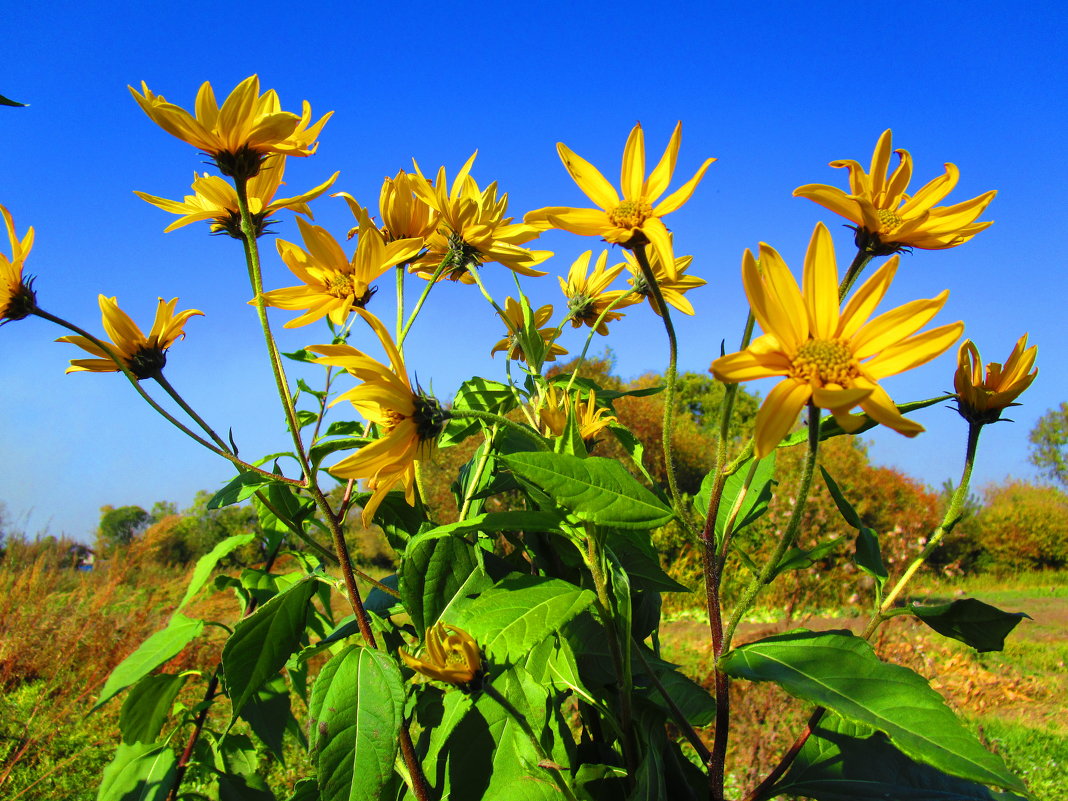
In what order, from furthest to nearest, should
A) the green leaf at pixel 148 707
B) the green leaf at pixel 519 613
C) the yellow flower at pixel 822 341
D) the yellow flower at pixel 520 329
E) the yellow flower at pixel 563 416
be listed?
the green leaf at pixel 148 707 → the yellow flower at pixel 520 329 → the yellow flower at pixel 563 416 → the green leaf at pixel 519 613 → the yellow flower at pixel 822 341

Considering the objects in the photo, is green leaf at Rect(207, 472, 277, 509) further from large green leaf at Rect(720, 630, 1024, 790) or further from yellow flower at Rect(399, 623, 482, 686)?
large green leaf at Rect(720, 630, 1024, 790)

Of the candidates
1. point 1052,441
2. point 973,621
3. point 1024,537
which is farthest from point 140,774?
point 1052,441

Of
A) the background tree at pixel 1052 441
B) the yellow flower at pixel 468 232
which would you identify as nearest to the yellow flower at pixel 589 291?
the yellow flower at pixel 468 232

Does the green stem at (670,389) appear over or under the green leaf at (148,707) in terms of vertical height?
over

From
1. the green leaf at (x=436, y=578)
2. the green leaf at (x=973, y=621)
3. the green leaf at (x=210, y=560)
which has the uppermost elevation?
the green leaf at (x=210, y=560)

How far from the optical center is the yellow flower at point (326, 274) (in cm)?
102

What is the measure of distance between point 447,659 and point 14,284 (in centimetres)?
81

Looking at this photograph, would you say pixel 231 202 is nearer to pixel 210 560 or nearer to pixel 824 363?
pixel 210 560

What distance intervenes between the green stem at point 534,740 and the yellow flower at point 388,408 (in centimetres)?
28

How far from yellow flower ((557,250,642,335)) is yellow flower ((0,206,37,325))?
2.79ft

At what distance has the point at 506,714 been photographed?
888 mm

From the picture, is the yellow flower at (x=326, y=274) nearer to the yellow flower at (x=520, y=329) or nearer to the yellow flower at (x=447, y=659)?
the yellow flower at (x=520, y=329)

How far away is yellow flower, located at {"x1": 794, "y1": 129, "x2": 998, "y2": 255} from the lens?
836 millimetres

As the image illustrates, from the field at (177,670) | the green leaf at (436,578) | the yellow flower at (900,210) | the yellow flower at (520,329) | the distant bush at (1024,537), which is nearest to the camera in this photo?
the yellow flower at (900,210)
